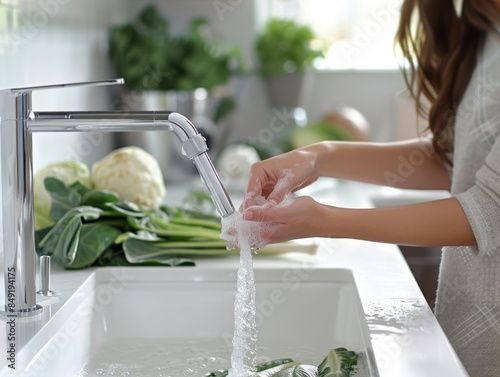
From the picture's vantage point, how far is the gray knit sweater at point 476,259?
1.17 m

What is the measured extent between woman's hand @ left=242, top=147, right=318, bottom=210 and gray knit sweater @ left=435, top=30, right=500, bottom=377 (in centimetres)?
22

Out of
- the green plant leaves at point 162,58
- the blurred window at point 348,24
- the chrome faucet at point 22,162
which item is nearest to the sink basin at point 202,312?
the chrome faucet at point 22,162

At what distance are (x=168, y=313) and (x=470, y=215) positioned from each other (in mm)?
493

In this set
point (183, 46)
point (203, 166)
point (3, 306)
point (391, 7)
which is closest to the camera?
point (203, 166)

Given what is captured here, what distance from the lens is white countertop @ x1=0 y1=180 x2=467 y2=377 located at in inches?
33.5

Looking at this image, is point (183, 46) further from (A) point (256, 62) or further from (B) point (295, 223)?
(B) point (295, 223)

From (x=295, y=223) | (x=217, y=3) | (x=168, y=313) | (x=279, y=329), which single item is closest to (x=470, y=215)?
(x=295, y=223)

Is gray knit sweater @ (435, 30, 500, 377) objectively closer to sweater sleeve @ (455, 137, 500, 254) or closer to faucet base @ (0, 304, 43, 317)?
sweater sleeve @ (455, 137, 500, 254)

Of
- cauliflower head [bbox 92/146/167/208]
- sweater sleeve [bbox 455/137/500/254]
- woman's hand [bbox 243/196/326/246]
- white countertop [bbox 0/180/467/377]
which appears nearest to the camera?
white countertop [bbox 0/180/467/377]

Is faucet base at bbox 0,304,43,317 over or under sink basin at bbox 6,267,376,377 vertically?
over

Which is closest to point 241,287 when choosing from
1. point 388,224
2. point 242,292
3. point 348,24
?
point 242,292

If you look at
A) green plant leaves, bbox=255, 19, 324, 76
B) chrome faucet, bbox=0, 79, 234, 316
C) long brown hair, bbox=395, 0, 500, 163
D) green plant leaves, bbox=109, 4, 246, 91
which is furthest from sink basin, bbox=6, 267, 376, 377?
green plant leaves, bbox=255, 19, 324, 76

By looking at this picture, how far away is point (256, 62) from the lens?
9.32 ft

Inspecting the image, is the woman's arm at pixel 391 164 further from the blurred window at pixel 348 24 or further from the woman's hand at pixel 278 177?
the blurred window at pixel 348 24
